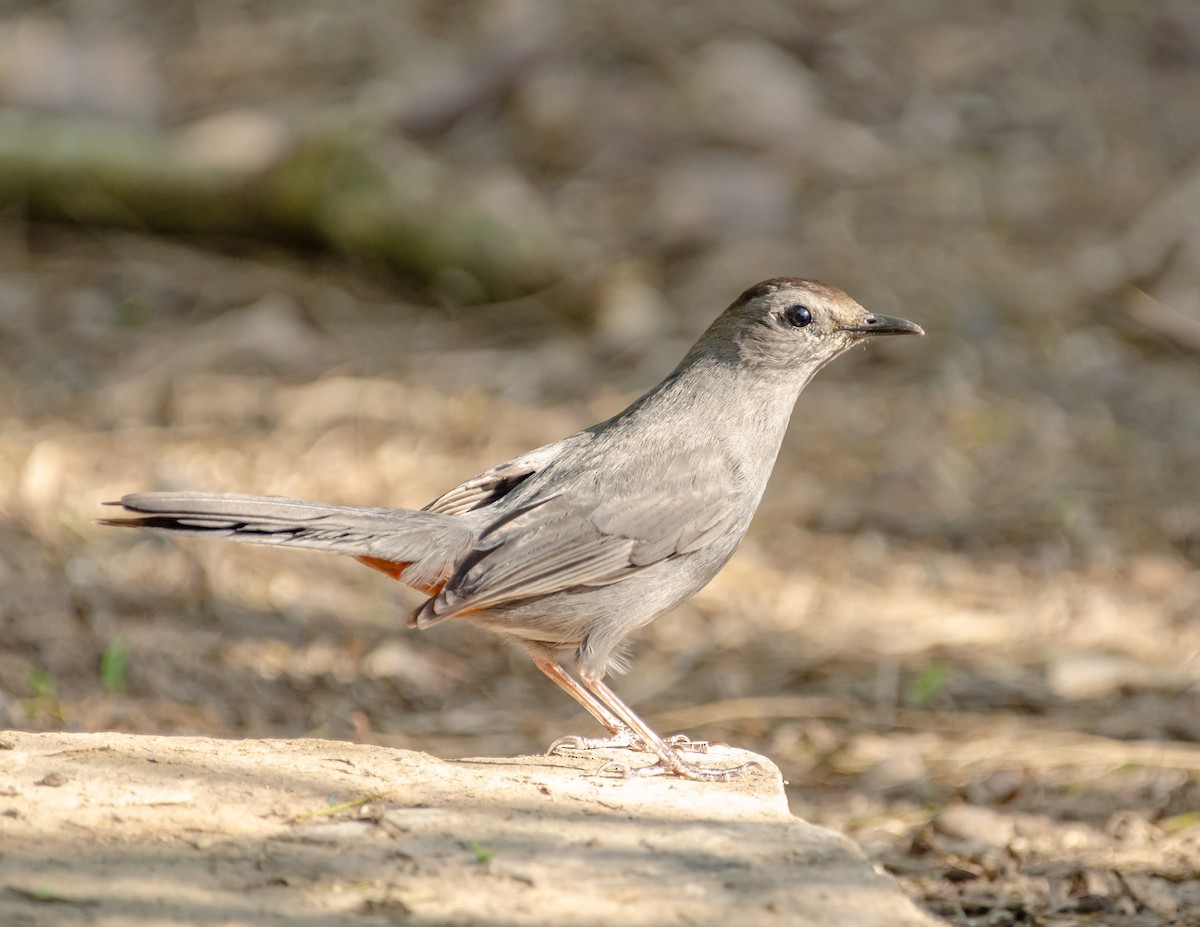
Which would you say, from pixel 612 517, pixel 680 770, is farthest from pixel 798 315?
pixel 680 770

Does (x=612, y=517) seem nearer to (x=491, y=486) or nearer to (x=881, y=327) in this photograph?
(x=491, y=486)

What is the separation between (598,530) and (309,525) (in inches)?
33.2

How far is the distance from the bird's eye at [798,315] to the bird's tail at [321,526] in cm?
118

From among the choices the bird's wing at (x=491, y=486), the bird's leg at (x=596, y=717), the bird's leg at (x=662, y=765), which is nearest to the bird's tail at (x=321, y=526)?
the bird's wing at (x=491, y=486)

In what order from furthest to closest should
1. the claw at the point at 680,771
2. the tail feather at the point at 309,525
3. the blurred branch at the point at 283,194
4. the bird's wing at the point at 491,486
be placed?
the blurred branch at the point at 283,194 < the bird's wing at the point at 491,486 < the claw at the point at 680,771 < the tail feather at the point at 309,525

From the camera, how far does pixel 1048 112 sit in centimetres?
1097

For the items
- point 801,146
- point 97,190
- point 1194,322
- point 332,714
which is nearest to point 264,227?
point 97,190

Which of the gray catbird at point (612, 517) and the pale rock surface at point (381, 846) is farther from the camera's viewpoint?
the gray catbird at point (612, 517)

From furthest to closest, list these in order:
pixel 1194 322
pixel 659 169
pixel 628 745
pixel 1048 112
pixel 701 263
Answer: pixel 1048 112 → pixel 659 169 → pixel 701 263 → pixel 1194 322 → pixel 628 745

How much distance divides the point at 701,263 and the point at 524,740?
4678mm

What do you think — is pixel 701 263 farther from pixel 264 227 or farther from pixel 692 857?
pixel 692 857

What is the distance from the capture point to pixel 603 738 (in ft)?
13.8

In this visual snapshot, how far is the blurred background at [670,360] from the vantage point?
520 cm

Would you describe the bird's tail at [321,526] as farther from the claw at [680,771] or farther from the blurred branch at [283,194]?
the blurred branch at [283,194]
